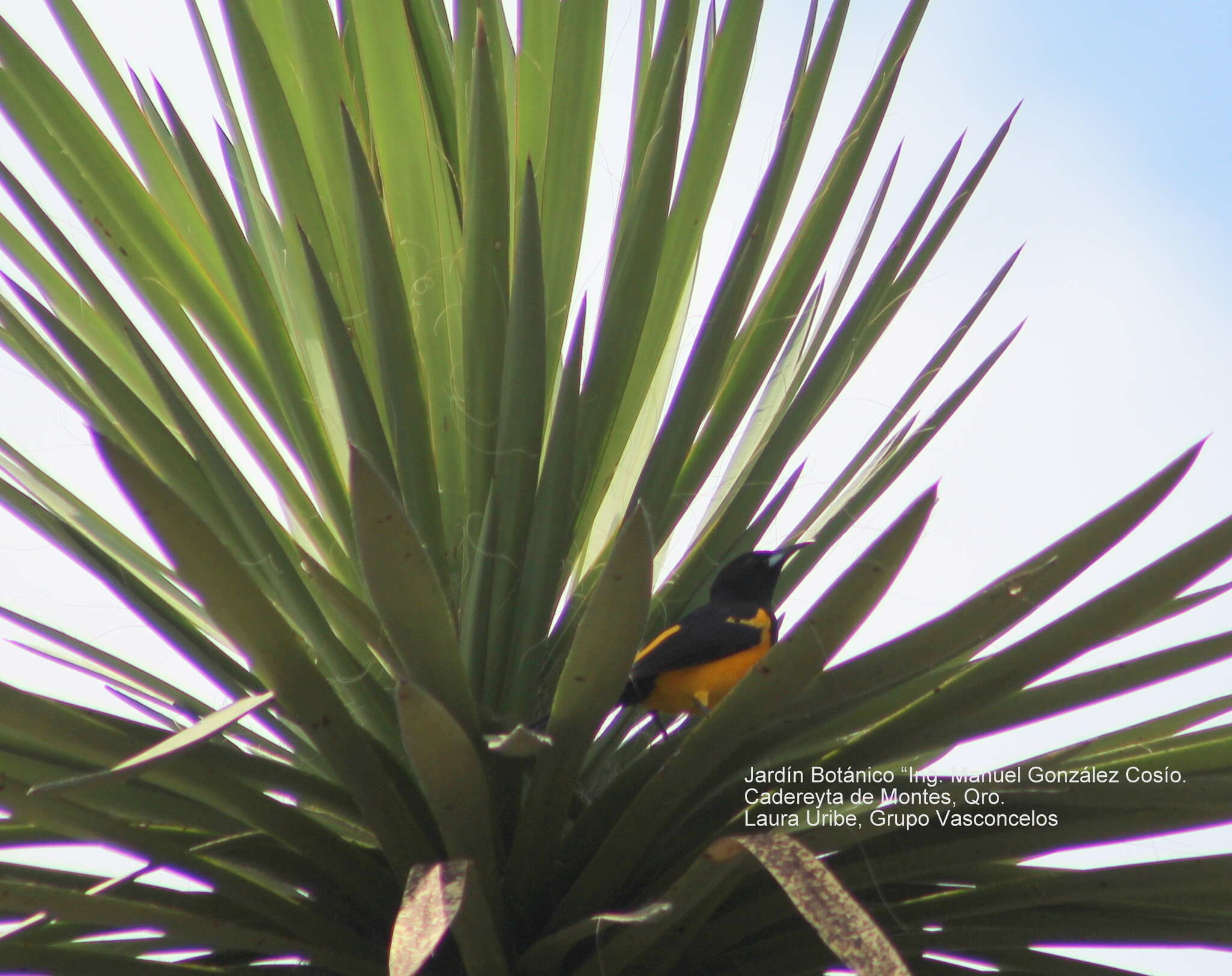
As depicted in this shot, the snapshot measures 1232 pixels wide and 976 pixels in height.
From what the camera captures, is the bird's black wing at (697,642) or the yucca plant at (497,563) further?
the bird's black wing at (697,642)

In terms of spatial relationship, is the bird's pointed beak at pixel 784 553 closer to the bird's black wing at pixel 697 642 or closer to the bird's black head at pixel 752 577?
the bird's black head at pixel 752 577

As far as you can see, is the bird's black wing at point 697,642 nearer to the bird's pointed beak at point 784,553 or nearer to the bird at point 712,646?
the bird at point 712,646

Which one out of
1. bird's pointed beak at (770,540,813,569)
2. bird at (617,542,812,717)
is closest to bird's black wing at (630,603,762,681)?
bird at (617,542,812,717)

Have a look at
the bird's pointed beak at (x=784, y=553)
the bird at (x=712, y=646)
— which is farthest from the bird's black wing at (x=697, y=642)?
the bird's pointed beak at (x=784, y=553)

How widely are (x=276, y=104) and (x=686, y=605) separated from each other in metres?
0.94

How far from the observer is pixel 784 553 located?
1.87 m

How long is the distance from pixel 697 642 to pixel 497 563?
355 mm

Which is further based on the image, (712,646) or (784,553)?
(784,553)

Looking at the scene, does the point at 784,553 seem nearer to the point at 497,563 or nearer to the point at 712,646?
the point at 712,646

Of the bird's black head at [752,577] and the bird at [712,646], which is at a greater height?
the bird's black head at [752,577]

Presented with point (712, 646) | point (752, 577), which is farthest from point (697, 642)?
point (752, 577)

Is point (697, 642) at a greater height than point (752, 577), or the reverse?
point (752, 577)

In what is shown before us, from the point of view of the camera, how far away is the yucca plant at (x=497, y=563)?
1124 mm

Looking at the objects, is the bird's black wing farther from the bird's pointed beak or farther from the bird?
the bird's pointed beak
